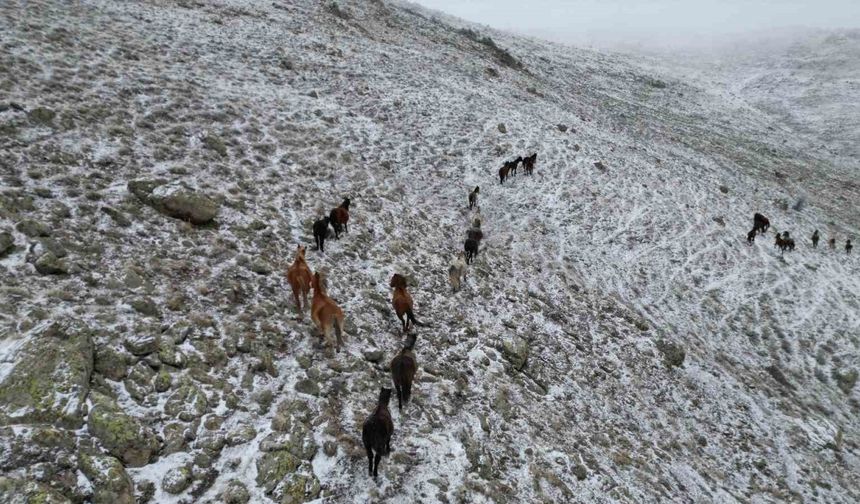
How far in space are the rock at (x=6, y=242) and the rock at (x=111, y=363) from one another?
7.83 feet

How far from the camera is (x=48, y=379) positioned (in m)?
5.16

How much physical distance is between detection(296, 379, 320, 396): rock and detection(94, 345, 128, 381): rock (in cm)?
228

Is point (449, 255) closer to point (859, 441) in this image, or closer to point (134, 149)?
point (134, 149)

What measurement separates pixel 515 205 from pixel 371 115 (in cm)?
758

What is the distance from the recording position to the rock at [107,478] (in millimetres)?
4605

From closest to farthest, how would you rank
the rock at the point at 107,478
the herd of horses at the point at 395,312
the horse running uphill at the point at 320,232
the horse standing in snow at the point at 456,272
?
1. the rock at the point at 107,478
2. the herd of horses at the point at 395,312
3. the horse running uphill at the point at 320,232
4. the horse standing in snow at the point at 456,272

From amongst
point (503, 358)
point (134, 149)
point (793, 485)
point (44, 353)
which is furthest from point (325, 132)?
point (793, 485)

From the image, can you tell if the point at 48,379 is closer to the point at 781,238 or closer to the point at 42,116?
the point at 42,116

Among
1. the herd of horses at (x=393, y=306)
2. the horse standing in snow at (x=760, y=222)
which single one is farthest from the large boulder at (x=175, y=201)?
the horse standing in snow at (x=760, y=222)

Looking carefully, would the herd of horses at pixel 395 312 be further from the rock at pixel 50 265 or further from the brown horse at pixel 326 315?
the rock at pixel 50 265

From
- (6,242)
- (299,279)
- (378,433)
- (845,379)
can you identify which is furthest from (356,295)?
(845,379)

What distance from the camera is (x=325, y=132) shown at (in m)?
16.9

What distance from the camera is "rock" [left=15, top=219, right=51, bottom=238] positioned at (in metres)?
7.15

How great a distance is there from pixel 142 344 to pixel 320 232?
4875 mm
